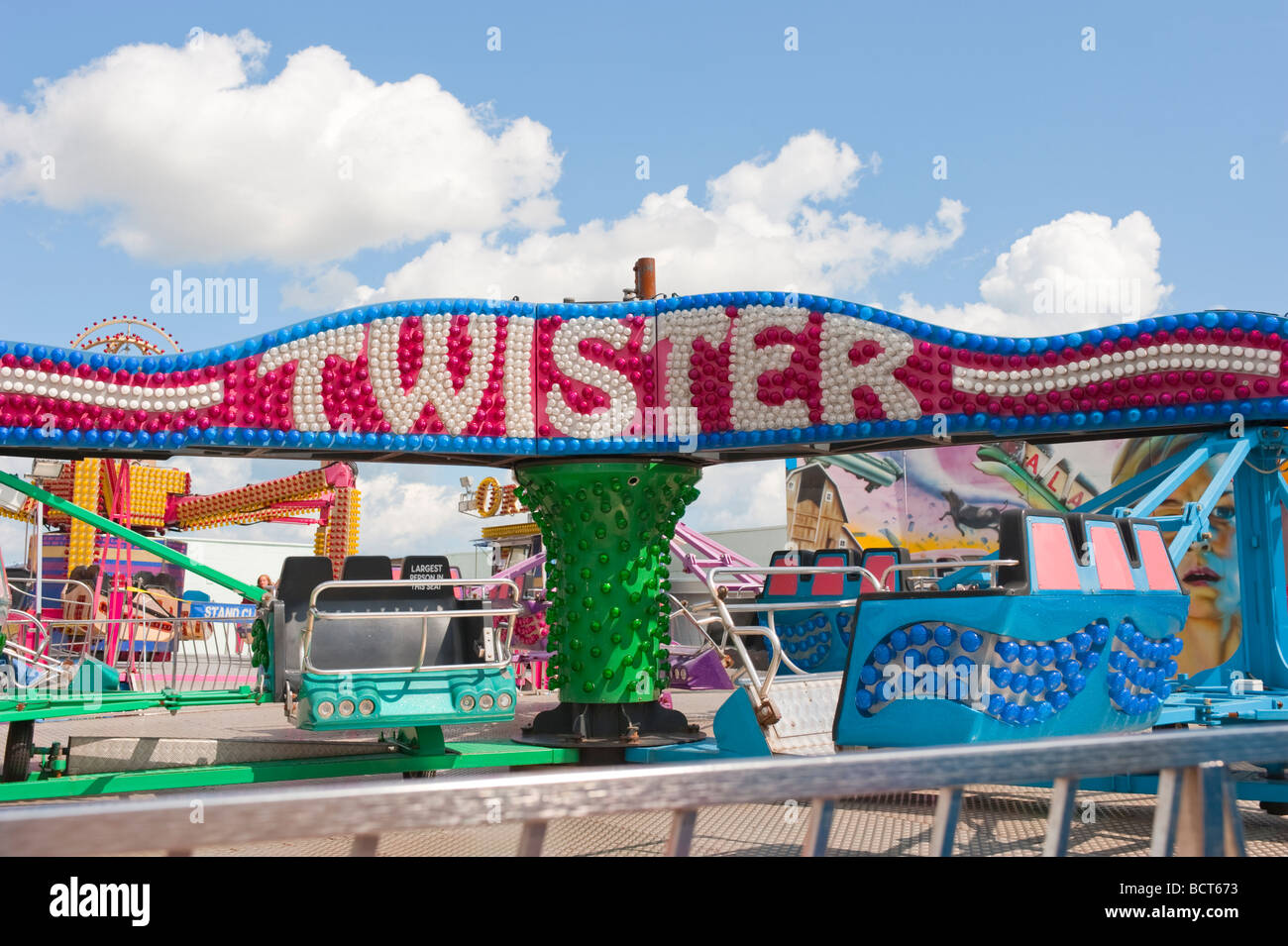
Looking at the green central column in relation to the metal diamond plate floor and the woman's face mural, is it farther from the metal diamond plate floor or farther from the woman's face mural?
the woman's face mural

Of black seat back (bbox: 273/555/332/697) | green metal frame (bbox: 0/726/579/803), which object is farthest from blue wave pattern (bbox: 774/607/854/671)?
black seat back (bbox: 273/555/332/697)

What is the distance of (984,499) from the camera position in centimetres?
1636

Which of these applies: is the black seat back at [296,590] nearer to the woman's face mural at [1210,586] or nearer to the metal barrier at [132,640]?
the metal barrier at [132,640]

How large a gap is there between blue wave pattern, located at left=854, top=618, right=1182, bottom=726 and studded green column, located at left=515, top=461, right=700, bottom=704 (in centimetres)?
231

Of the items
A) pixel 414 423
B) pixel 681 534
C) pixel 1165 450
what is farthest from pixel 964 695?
pixel 1165 450

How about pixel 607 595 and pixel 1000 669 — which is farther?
pixel 607 595

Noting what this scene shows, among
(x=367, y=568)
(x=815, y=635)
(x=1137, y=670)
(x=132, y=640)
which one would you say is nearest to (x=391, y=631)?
(x=367, y=568)

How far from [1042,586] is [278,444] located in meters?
4.08

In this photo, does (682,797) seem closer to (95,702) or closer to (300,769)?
(300,769)

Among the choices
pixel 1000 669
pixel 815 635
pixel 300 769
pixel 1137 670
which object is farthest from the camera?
pixel 815 635

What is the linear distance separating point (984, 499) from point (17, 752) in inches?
516

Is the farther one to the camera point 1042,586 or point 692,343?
point 692,343

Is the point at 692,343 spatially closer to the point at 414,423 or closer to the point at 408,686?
the point at 414,423

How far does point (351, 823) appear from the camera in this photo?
4.62 ft
